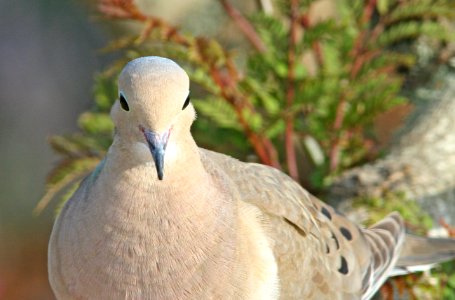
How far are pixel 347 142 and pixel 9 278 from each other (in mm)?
2970

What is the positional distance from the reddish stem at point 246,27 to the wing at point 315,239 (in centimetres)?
134

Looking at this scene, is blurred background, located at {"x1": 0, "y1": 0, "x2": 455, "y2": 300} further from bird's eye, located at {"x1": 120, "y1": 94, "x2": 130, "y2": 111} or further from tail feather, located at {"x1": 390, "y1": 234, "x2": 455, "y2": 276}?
bird's eye, located at {"x1": 120, "y1": 94, "x2": 130, "y2": 111}

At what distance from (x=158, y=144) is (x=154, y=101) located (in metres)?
0.12

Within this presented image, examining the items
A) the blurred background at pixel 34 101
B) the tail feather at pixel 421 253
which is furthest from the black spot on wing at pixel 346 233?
the blurred background at pixel 34 101

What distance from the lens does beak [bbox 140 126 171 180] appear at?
6.81 feet

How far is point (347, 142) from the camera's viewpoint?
4.16 m

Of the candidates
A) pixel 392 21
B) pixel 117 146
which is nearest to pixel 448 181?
pixel 392 21

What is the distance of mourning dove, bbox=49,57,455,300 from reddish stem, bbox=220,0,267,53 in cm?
158

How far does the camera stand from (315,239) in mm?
2922

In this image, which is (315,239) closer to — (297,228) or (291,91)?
(297,228)

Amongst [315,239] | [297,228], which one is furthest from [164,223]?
[315,239]

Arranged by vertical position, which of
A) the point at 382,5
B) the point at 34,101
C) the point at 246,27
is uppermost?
the point at 382,5

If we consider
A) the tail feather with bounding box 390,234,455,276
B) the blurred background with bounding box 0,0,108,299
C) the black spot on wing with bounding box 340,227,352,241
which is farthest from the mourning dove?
the blurred background with bounding box 0,0,108,299

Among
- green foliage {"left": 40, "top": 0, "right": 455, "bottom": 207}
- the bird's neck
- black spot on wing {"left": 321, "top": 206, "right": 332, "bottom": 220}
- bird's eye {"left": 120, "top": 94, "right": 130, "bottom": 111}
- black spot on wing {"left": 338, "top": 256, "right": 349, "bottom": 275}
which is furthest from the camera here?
green foliage {"left": 40, "top": 0, "right": 455, "bottom": 207}
